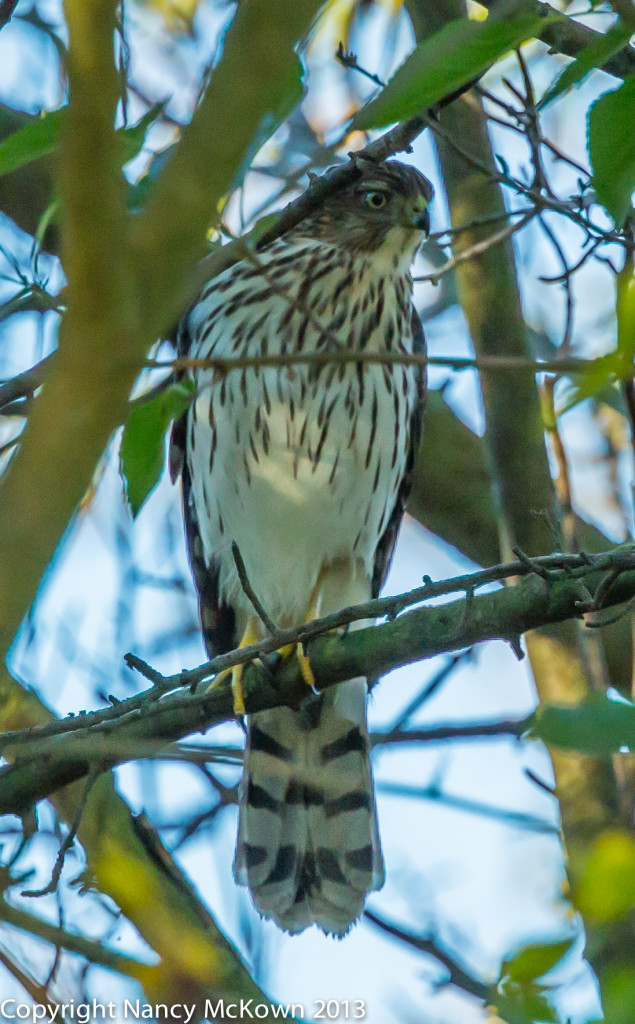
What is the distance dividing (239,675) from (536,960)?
8.37 feet

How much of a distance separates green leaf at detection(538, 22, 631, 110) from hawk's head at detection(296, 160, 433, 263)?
2594mm

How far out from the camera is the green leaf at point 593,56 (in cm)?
192

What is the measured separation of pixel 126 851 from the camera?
3393 mm

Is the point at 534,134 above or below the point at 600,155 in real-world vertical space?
above

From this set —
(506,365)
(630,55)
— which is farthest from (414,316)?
(506,365)

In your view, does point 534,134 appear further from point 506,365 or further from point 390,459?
point 506,365

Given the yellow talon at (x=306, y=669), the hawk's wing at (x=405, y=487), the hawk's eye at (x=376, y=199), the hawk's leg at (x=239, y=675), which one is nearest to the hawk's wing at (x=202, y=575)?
the hawk's leg at (x=239, y=675)

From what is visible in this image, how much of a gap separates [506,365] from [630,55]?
1.65 metres

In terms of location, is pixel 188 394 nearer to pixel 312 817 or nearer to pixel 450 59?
pixel 450 59

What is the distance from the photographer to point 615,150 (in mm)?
1986

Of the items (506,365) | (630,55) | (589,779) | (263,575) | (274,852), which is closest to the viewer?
(506,365)

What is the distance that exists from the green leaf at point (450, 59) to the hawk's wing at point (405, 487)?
9.68 feet

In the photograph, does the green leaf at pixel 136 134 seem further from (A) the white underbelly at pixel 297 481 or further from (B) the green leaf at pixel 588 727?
(A) the white underbelly at pixel 297 481

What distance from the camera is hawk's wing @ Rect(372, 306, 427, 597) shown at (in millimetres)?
4887
